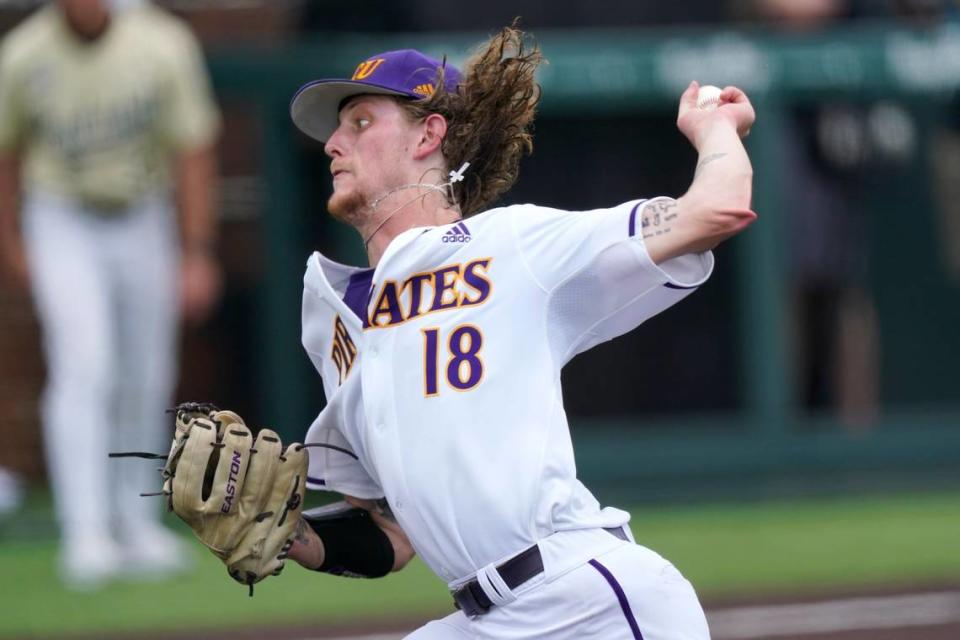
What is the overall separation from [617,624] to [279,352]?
5.33 m

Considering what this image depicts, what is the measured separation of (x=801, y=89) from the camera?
8.52m

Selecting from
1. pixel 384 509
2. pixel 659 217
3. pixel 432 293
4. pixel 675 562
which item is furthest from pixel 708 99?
pixel 675 562

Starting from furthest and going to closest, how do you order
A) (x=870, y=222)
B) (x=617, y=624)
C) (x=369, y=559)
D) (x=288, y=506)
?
(x=870, y=222) < (x=369, y=559) < (x=288, y=506) < (x=617, y=624)

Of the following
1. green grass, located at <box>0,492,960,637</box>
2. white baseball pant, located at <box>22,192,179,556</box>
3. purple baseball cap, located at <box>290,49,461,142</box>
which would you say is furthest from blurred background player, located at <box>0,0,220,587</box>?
purple baseball cap, located at <box>290,49,461,142</box>

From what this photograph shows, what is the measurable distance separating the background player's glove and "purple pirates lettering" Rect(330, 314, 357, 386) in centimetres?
17

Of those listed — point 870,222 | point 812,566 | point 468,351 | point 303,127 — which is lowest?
point 812,566

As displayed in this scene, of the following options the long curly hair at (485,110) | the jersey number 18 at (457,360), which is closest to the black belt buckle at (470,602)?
the jersey number 18 at (457,360)

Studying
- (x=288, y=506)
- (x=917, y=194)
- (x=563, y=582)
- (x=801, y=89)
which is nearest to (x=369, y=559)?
(x=288, y=506)

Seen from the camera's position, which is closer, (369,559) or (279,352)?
(369,559)

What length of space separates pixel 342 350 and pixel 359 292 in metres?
0.12

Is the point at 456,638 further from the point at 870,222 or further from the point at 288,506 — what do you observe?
the point at 870,222

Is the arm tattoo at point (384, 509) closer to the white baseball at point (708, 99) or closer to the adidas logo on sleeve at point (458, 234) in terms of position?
the adidas logo on sleeve at point (458, 234)

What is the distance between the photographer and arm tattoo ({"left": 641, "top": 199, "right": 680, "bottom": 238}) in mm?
3059

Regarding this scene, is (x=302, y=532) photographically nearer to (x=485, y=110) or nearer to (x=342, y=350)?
(x=342, y=350)
